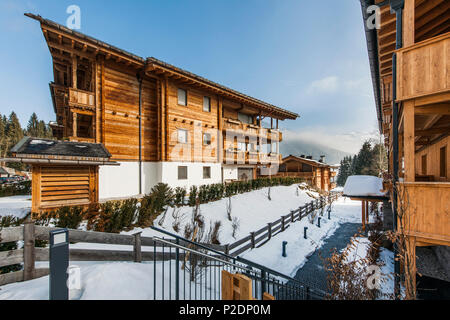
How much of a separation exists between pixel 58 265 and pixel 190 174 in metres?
13.9

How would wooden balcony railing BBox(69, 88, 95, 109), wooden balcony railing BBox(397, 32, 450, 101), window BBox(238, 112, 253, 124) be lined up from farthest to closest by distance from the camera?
window BBox(238, 112, 253, 124)
wooden balcony railing BBox(69, 88, 95, 109)
wooden balcony railing BBox(397, 32, 450, 101)

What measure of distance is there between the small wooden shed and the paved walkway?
9.88m

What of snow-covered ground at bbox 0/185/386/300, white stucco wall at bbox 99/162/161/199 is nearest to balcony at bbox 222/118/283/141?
snow-covered ground at bbox 0/185/386/300

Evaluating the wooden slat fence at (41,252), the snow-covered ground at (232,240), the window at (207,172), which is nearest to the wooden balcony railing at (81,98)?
the snow-covered ground at (232,240)

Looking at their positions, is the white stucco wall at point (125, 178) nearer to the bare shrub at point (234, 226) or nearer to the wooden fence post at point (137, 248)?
the bare shrub at point (234, 226)

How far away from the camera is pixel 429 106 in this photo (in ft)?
17.7

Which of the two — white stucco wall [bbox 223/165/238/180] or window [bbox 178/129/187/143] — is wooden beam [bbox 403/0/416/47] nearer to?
window [bbox 178/129/187/143]

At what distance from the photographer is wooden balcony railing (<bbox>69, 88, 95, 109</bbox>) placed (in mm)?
11656

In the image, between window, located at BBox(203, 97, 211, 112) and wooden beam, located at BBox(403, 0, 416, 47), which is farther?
window, located at BBox(203, 97, 211, 112)

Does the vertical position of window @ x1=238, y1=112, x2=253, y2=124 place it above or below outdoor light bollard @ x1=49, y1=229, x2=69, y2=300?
above

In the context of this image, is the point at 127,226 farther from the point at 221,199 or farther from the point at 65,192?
the point at 221,199

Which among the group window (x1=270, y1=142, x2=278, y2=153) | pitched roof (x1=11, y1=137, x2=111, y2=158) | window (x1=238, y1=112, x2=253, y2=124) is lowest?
pitched roof (x1=11, y1=137, x2=111, y2=158)
